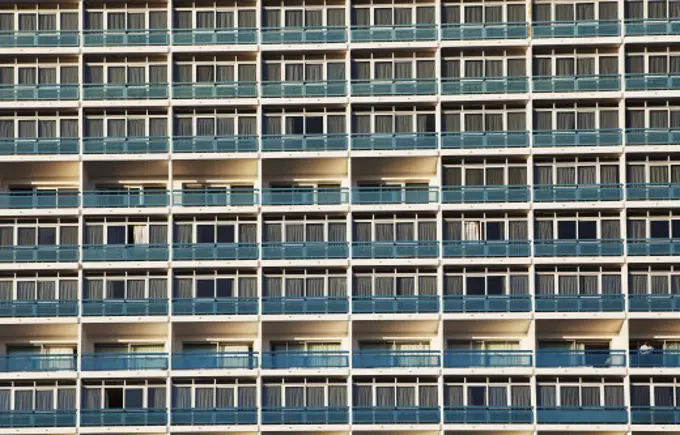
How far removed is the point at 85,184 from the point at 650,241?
25.2 meters

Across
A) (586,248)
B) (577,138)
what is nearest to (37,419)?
(586,248)

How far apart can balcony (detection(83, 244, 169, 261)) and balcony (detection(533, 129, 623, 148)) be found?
56.8 ft

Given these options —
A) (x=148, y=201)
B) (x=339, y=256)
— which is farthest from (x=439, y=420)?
(x=148, y=201)

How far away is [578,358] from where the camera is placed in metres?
107

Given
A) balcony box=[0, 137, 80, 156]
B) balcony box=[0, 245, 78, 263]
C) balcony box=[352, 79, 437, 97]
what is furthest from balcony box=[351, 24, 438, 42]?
balcony box=[0, 245, 78, 263]

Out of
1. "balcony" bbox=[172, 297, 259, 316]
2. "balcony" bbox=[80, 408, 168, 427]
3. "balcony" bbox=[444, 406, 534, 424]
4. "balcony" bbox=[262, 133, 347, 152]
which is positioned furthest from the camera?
"balcony" bbox=[262, 133, 347, 152]

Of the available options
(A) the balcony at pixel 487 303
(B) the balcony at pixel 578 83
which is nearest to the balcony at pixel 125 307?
(A) the balcony at pixel 487 303

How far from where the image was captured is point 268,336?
108 meters

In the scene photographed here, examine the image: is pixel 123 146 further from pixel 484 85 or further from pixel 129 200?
pixel 484 85

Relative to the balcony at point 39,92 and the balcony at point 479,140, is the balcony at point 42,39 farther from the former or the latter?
the balcony at point 479,140

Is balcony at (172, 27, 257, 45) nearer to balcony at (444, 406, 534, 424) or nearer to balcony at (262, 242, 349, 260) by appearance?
balcony at (262, 242, 349, 260)

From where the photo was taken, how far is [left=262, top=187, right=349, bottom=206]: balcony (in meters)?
109

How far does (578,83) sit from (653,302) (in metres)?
10.4

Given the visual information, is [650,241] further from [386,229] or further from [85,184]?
Answer: [85,184]
